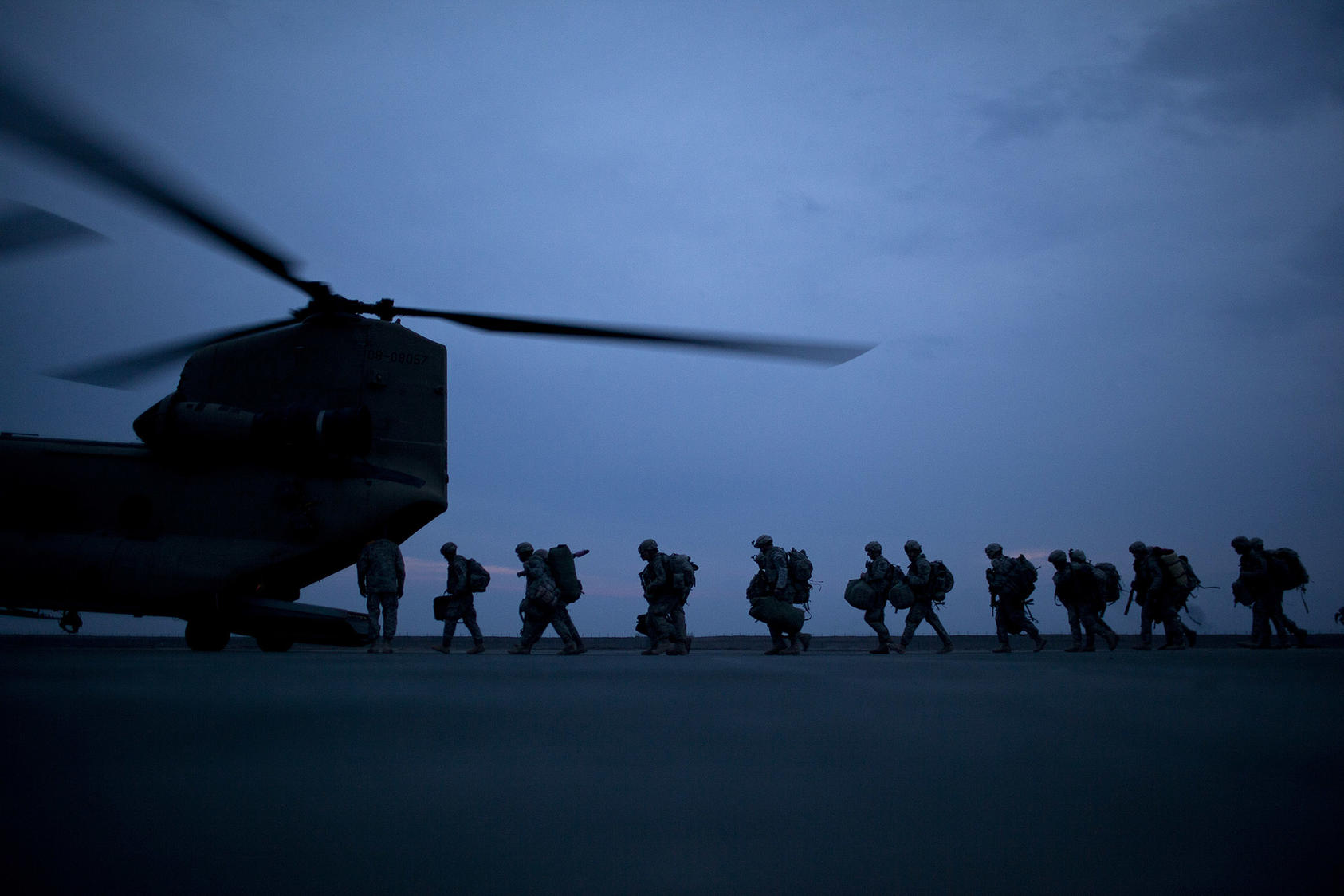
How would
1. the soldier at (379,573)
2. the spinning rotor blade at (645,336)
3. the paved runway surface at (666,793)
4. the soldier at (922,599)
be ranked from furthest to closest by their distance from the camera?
the soldier at (922,599), the soldier at (379,573), the spinning rotor blade at (645,336), the paved runway surface at (666,793)

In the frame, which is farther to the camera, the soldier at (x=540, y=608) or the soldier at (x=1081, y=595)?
the soldier at (x=1081, y=595)

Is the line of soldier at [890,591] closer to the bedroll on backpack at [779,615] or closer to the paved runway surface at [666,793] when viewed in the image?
the bedroll on backpack at [779,615]

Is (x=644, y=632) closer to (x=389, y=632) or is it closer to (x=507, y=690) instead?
(x=389, y=632)

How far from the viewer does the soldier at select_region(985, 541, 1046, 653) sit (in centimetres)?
1162

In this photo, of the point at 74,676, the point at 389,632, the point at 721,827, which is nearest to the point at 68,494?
the point at 389,632

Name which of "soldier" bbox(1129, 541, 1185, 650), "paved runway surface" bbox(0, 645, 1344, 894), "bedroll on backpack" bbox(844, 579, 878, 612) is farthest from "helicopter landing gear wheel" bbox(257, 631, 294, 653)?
"soldier" bbox(1129, 541, 1185, 650)

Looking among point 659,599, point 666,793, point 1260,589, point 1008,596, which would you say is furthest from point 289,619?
point 1260,589

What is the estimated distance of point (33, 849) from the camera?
1.55 meters

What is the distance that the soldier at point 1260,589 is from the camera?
11492 mm

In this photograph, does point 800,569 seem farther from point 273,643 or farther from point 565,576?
point 273,643

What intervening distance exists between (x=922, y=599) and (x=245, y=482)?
8679mm

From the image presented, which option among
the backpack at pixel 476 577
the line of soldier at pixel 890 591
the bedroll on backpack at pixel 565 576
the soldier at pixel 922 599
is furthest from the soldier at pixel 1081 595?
the backpack at pixel 476 577

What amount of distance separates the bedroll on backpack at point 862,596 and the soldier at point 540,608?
402 centimetres

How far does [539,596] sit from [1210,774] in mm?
8838
